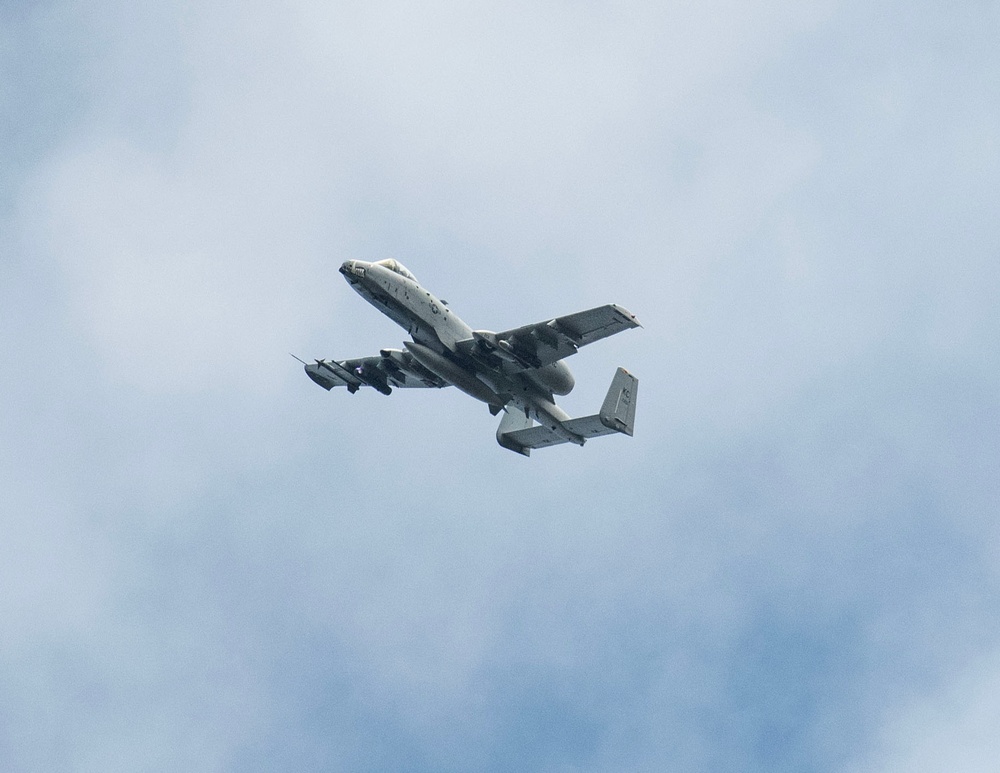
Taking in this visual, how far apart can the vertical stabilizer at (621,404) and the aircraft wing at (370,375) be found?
953cm

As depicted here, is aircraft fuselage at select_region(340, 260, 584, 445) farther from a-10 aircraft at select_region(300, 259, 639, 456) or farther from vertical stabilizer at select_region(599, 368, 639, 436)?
vertical stabilizer at select_region(599, 368, 639, 436)

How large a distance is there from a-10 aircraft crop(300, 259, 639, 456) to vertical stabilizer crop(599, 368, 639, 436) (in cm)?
5

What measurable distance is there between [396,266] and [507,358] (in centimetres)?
707

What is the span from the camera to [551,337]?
2731 inches

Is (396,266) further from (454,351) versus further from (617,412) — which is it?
(617,412)

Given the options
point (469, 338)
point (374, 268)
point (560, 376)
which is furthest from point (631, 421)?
point (374, 268)

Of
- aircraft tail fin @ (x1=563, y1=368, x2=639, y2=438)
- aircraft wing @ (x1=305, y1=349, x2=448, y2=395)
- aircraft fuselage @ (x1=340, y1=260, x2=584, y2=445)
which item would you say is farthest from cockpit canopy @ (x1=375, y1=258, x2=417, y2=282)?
aircraft tail fin @ (x1=563, y1=368, x2=639, y2=438)

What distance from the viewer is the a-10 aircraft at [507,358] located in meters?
69.8

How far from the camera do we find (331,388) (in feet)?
269

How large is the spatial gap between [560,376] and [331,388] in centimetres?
1575

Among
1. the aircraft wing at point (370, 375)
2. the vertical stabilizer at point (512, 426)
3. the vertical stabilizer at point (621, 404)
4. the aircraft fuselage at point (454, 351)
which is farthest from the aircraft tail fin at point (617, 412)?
the aircraft wing at point (370, 375)

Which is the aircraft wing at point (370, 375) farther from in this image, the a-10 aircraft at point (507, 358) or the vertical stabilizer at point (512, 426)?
the vertical stabilizer at point (512, 426)

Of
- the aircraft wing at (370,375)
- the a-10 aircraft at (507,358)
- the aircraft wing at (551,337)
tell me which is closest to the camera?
the aircraft wing at (551,337)

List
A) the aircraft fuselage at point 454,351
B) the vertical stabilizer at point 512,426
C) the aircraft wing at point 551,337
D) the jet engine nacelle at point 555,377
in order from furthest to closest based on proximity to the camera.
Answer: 1. the vertical stabilizer at point 512,426
2. the jet engine nacelle at point 555,377
3. the aircraft fuselage at point 454,351
4. the aircraft wing at point 551,337
